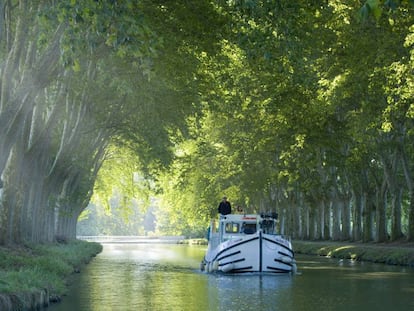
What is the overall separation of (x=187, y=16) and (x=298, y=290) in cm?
1009

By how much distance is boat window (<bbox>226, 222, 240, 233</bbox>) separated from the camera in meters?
37.1

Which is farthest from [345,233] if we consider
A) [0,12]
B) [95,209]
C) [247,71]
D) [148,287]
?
[95,209]

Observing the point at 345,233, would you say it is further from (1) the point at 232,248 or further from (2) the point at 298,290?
(2) the point at 298,290

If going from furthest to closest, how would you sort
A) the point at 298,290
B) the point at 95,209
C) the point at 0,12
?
the point at 95,209, the point at 298,290, the point at 0,12

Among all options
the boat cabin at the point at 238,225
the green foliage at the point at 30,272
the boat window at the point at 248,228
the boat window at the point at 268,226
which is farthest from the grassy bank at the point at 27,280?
the boat window at the point at 268,226

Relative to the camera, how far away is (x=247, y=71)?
1534 inches

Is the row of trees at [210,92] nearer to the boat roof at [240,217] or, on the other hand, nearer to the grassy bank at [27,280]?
the grassy bank at [27,280]

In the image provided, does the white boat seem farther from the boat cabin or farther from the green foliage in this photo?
the green foliage

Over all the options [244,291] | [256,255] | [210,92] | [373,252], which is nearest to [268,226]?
[256,255]

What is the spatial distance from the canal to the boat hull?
37.7 inches

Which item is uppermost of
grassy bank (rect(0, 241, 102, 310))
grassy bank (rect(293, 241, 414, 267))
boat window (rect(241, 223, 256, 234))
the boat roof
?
the boat roof

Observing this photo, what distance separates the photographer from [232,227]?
37.1 m

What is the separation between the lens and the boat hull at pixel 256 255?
34344 millimetres

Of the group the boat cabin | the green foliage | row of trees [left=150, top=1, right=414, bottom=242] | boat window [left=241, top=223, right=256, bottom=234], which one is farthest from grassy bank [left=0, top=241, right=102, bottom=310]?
boat window [left=241, top=223, right=256, bottom=234]
